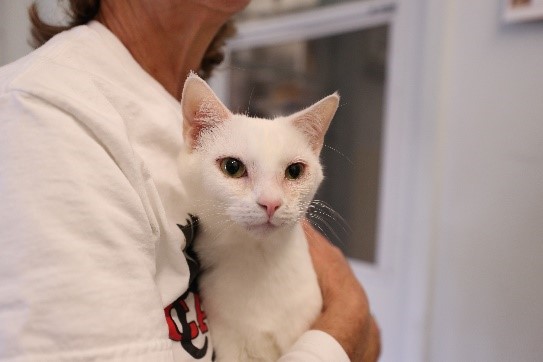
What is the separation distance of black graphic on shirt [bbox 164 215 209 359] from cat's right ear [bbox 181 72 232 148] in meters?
0.13

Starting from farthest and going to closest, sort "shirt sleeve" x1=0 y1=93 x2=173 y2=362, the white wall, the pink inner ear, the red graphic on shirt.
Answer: the white wall < the pink inner ear < the red graphic on shirt < "shirt sleeve" x1=0 y1=93 x2=173 y2=362

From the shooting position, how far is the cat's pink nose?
1.96 feet

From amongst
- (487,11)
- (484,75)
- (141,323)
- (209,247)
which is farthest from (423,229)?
(141,323)

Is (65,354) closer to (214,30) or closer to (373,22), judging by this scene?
(214,30)

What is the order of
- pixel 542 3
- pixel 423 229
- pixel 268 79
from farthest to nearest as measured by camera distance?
1. pixel 268 79
2. pixel 423 229
3. pixel 542 3

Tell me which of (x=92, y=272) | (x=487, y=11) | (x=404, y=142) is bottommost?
(x=404, y=142)

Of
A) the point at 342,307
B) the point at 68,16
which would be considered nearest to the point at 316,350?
the point at 342,307

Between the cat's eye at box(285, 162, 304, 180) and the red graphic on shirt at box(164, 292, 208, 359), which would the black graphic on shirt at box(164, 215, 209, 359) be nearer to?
the red graphic on shirt at box(164, 292, 208, 359)

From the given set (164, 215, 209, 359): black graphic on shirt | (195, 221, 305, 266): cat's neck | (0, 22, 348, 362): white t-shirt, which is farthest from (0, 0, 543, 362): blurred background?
(0, 22, 348, 362): white t-shirt

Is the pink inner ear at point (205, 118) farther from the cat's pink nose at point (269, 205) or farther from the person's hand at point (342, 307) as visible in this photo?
the person's hand at point (342, 307)

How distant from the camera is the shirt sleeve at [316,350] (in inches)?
23.8

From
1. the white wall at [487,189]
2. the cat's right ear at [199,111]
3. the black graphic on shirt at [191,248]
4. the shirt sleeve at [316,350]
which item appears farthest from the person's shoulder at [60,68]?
the white wall at [487,189]

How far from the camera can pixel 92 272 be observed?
416 mm

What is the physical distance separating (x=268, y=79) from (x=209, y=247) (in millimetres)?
1444
